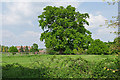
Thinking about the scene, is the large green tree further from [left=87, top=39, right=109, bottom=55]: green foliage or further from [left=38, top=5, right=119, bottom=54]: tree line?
[left=87, top=39, right=109, bottom=55]: green foliage

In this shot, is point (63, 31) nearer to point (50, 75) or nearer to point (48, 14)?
point (48, 14)

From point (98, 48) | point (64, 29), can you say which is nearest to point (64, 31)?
point (64, 29)

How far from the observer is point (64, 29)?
15.1m

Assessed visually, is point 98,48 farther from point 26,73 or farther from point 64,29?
point 26,73

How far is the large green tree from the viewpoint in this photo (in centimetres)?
1430

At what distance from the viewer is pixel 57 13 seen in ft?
50.6

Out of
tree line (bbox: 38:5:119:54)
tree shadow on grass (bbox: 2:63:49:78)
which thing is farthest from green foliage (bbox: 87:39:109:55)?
Answer: tree shadow on grass (bbox: 2:63:49:78)

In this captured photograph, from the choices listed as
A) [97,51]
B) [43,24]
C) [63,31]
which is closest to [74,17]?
[63,31]

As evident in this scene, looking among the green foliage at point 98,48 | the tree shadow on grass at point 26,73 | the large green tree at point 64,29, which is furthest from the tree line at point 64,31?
the tree shadow on grass at point 26,73

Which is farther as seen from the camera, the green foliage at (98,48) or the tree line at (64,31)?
the tree line at (64,31)

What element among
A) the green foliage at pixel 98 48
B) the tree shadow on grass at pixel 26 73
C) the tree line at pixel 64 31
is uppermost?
the tree line at pixel 64 31

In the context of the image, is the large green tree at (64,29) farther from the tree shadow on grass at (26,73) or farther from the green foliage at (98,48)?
the tree shadow on grass at (26,73)

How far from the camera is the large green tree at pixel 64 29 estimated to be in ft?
46.9

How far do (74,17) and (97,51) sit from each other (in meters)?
6.78
